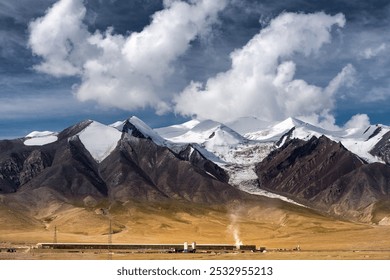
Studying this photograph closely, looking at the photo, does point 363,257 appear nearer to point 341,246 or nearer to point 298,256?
point 298,256

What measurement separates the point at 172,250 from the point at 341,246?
55.4 meters

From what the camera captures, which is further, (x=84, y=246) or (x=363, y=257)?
(x=84, y=246)

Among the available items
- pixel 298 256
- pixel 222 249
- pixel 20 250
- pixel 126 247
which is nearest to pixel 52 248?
pixel 20 250

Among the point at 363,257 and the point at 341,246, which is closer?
the point at 363,257

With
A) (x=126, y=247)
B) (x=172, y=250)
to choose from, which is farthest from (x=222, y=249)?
(x=126, y=247)
